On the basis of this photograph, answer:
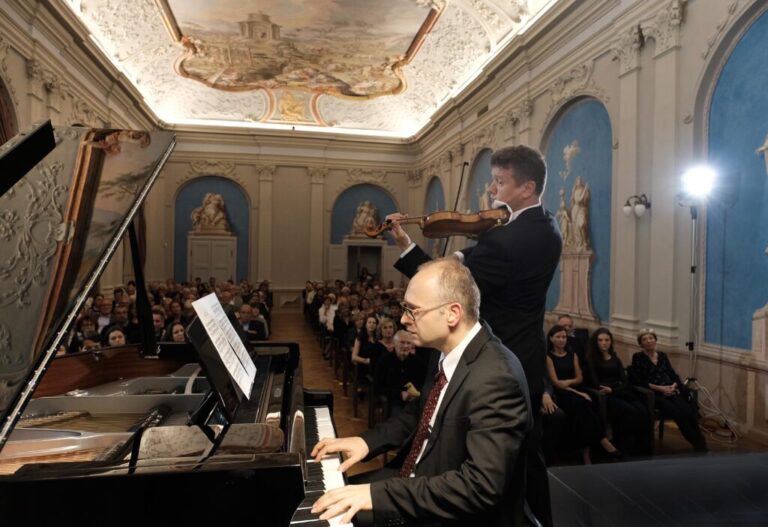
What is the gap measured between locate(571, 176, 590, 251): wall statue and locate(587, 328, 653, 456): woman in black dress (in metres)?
2.88

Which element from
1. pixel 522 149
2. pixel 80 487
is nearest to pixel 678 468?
pixel 522 149

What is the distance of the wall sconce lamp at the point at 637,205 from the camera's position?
6.25 meters

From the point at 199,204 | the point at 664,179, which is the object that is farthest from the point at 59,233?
the point at 199,204

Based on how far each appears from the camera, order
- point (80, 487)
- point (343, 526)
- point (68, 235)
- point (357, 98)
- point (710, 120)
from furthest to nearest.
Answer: point (357, 98)
point (710, 120)
point (68, 235)
point (343, 526)
point (80, 487)

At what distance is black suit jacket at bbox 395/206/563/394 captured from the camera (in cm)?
222

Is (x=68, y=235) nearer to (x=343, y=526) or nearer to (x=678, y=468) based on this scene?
(x=343, y=526)

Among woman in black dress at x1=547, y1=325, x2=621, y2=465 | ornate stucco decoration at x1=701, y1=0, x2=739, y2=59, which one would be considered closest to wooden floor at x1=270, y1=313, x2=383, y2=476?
woman in black dress at x1=547, y1=325, x2=621, y2=465

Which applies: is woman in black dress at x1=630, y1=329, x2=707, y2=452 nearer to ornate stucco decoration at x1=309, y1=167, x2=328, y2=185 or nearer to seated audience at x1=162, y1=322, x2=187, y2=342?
seated audience at x1=162, y1=322, x2=187, y2=342

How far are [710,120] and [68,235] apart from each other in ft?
20.2

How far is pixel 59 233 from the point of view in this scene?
1802mm

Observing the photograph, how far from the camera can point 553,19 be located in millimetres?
7941

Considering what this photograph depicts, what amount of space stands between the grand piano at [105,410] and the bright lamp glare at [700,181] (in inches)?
192

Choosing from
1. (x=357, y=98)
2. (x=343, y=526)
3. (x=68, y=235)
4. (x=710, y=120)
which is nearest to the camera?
(x=343, y=526)

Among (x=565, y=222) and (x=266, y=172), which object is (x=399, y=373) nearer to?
(x=565, y=222)
